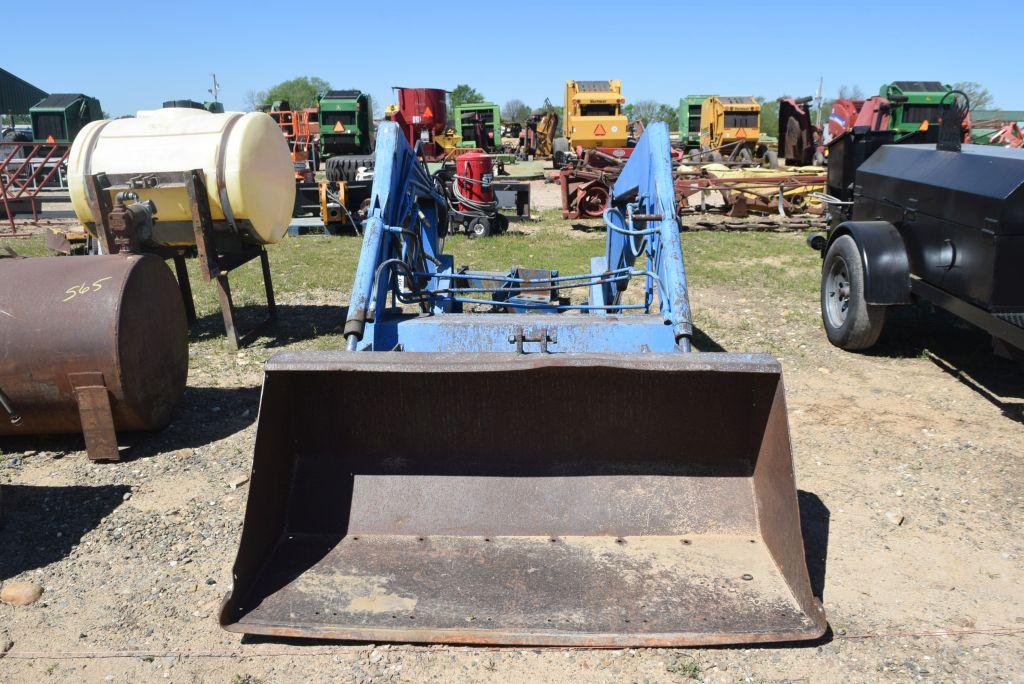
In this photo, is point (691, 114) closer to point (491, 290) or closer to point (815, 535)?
point (491, 290)

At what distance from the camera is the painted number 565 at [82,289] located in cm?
450

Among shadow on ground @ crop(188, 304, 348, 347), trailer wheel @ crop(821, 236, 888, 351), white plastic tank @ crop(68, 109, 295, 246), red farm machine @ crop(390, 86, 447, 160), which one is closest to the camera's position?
trailer wheel @ crop(821, 236, 888, 351)

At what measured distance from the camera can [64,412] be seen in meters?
4.51

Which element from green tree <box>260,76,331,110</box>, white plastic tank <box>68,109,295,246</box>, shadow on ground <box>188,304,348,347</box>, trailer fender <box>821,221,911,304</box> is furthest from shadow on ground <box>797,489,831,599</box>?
green tree <box>260,76,331,110</box>

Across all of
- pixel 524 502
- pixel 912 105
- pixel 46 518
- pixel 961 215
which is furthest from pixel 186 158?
pixel 912 105

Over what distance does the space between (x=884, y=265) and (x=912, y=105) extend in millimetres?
12149

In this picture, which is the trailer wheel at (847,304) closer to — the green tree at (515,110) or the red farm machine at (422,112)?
the red farm machine at (422,112)

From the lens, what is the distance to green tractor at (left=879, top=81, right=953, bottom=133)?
1582 cm

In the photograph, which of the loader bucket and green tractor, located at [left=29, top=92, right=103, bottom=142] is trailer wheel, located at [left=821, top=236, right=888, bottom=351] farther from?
green tractor, located at [left=29, top=92, right=103, bottom=142]

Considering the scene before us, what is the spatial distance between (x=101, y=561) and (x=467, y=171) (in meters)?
9.65

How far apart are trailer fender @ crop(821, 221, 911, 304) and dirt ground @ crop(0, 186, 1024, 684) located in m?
0.60

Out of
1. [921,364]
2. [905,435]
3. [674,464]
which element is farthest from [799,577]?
[921,364]

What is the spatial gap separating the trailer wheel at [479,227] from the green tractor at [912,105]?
9154mm

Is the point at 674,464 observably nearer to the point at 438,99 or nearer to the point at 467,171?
the point at 467,171
